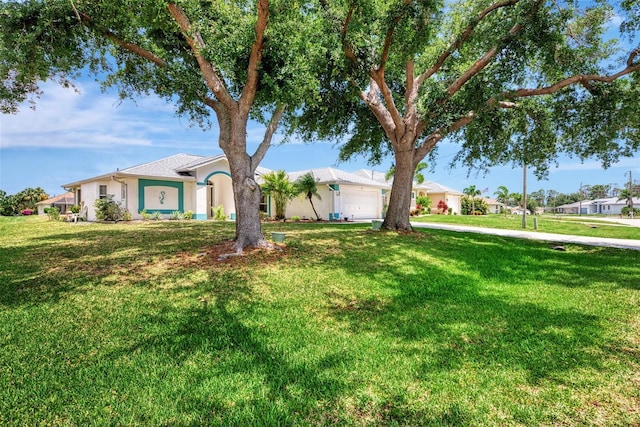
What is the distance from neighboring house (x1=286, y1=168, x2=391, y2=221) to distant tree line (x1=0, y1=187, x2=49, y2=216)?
3716 centimetres

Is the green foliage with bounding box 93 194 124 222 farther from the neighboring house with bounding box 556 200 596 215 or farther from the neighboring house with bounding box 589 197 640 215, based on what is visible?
the neighboring house with bounding box 556 200 596 215

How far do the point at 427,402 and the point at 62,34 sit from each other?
1084 cm

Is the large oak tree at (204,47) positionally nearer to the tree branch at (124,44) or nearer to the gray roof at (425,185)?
the tree branch at (124,44)

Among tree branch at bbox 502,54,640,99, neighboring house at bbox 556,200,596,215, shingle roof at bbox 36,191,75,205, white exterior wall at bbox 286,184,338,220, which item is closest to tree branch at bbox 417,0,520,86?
tree branch at bbox 502,54,640,99

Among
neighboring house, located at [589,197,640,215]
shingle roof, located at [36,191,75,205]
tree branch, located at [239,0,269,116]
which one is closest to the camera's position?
tree branch, located at [239,0,269,116]

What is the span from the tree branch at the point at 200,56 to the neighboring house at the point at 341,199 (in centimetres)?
1401

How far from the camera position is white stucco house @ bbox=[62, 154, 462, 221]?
19.3 metres

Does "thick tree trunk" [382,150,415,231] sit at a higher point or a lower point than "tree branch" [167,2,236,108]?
lower

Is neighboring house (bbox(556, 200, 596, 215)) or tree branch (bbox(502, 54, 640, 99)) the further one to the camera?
neighboring house (bbox(556, 200, 596, 215))

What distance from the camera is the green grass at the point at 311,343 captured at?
8.44 feet

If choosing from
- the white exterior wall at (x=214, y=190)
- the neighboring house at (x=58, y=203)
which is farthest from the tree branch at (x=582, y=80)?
the neighboring house at (x=58, y=203)

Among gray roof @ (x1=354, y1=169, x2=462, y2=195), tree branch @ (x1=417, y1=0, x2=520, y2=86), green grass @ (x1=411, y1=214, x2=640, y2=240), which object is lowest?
green grass @ (x1=411, y1=214, x2=640, y2=240)

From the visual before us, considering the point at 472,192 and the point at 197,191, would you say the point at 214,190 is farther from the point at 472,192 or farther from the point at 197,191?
the point at 472,192

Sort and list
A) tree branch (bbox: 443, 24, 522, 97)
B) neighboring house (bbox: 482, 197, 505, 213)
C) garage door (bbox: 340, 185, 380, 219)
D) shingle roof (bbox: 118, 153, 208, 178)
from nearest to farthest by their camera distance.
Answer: tree branch (bbox: 443, 24, 522, 97)
shingle roof (bbox: 118, 153, 208, 178)
garage door (bbox: 340, 185, 380, 219)
neighboring house (bbox: 482, 197, 505, 213)
